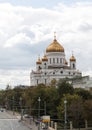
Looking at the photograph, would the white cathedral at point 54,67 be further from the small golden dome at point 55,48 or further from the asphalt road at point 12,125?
the asphalt road at point 12,125

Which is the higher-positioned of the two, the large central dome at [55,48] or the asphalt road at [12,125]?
the large central dome at [55,48]

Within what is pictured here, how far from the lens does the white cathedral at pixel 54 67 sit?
626 ft

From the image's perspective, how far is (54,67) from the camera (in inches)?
7598

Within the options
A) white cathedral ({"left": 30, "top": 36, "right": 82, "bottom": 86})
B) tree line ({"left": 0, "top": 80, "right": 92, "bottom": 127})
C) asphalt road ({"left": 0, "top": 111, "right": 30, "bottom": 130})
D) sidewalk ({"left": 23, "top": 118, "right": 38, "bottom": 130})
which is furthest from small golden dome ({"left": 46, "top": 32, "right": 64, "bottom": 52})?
sidewalk ({"left": 23, "top": 118, "right": 38, "bottom": 130})

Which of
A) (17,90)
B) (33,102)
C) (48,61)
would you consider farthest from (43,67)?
(33,102)

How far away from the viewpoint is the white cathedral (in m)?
191

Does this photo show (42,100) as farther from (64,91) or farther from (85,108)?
(85,108)

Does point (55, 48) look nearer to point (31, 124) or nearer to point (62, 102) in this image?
point (31, 124)

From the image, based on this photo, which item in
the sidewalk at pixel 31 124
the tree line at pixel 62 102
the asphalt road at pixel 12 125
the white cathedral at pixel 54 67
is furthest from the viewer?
the white cathedral at pixel 54 67

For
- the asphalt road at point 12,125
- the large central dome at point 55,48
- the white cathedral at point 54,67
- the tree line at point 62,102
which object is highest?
the large central dome at point 55,48

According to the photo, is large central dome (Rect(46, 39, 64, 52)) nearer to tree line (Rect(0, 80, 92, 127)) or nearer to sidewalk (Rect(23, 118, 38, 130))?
tree line (Rect(0, 80, 92, 127))

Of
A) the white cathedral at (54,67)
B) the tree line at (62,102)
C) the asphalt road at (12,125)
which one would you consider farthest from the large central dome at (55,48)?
the asphalt road at (12,125)

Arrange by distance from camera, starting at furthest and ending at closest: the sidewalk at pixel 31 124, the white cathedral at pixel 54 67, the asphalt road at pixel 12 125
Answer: the white cathedral at pixel 54 67 → the sidewalk at pixel 31 124 → the asphalt road at pixel 12 125

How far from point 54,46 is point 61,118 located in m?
108
